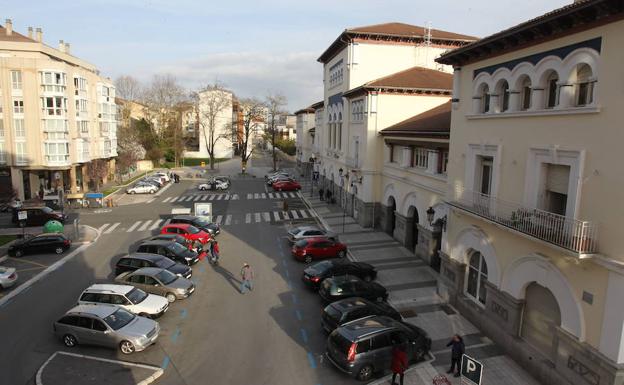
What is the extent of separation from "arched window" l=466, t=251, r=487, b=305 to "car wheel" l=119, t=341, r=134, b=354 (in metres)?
13.1

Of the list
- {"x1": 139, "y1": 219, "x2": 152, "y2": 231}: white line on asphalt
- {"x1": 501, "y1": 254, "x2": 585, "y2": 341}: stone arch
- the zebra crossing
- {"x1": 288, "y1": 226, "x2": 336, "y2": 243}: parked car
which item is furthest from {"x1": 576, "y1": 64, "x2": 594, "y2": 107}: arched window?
{"x1": 139, "y1": 219, "x2": 152, "y2": 231}: white line on asphalt

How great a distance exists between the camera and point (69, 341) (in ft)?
49.4

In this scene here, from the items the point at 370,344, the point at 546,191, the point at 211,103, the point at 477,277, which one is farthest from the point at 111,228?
the point at 211,103

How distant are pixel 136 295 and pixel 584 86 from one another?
17.1 meters

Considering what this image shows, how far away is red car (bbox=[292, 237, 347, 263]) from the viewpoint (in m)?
25.2

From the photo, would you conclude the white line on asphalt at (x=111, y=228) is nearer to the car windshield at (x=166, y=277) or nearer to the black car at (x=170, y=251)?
the black car at (x=170, y=251)

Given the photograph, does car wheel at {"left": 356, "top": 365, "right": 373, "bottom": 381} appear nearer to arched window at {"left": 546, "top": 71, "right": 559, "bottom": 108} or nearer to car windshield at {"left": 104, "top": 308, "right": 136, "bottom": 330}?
car windshield at {"left": 104, "top": 308, "right": 136, "bottom": 330}

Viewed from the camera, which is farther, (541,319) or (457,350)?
(541,319)

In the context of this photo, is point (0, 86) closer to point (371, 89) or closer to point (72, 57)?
point (72, 57)

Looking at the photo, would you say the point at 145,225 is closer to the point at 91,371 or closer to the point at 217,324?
the point at 217,324

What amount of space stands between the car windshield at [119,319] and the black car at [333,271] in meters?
8.26

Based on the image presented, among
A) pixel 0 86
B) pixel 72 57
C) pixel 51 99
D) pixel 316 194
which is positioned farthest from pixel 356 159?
pixel 72 57

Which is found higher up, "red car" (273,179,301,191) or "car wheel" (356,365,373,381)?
"red car" (273,179,301,191)

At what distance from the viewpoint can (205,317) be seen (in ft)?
58.3
